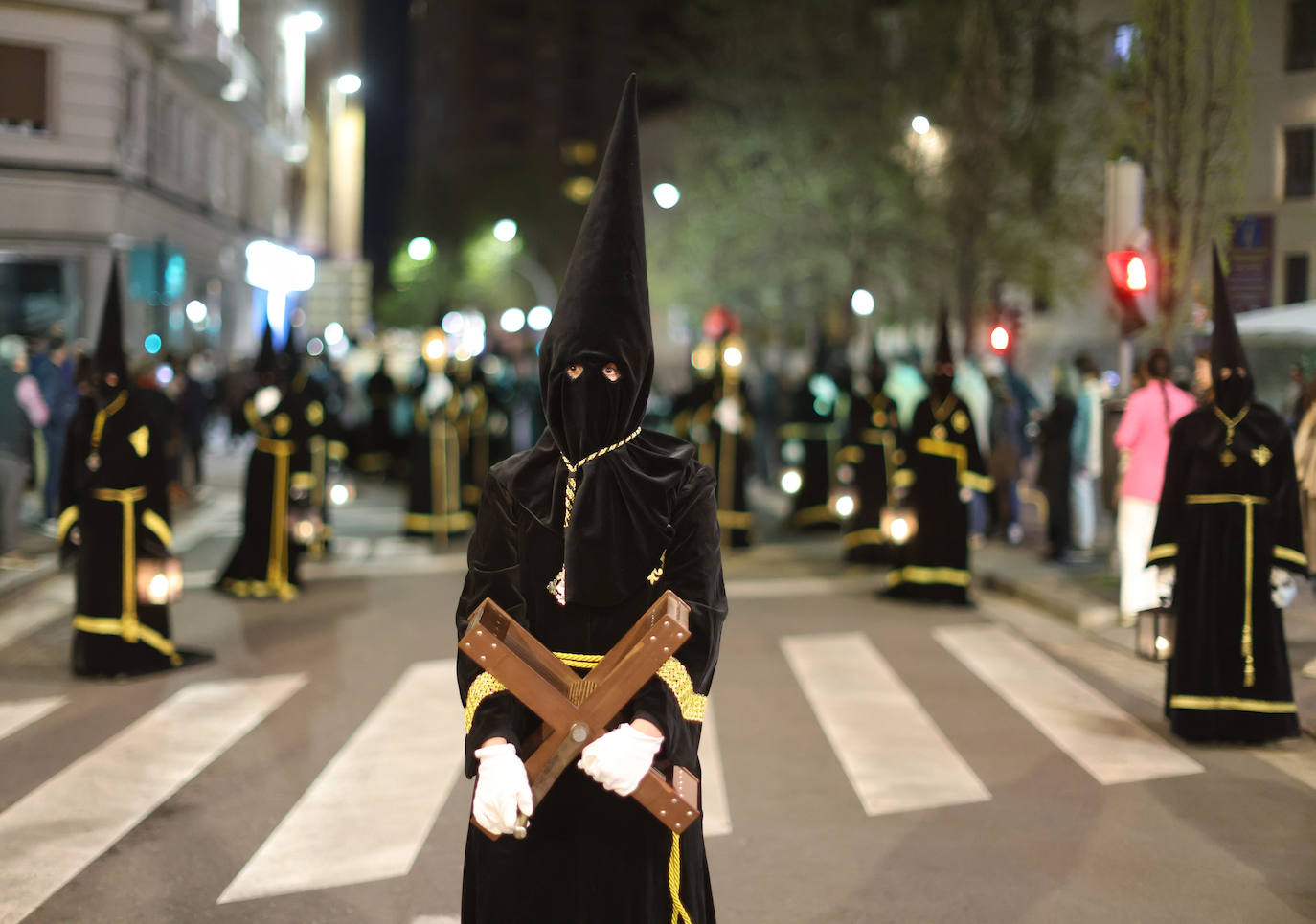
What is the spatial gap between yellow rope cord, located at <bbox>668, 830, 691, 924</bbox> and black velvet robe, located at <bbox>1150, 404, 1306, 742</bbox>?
5.22 m

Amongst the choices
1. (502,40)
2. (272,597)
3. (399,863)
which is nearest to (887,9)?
(272,597)

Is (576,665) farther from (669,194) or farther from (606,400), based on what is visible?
(669,194)

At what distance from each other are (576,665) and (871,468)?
12.8 metres

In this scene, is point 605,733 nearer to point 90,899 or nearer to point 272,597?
point 90,899

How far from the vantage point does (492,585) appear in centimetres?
333

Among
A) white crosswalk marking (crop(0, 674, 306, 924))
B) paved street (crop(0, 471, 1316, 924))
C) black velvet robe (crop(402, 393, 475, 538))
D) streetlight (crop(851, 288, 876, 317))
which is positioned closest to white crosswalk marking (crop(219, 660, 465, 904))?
paved street (crop(0, 471, 1316, 924))

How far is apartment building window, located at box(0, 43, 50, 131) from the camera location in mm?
20766

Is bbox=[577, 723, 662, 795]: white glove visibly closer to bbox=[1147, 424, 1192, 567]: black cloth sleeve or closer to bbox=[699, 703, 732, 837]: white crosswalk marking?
bbox=[699, 703, 732, 837]: white crosswalk marking

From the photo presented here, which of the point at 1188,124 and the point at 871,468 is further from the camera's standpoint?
the point at 871,468

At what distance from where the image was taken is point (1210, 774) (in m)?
7.01

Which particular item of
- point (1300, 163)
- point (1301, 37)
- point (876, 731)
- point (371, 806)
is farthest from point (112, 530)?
point (1301, 37)

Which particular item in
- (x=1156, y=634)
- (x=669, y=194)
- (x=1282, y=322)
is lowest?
(x=1156, y=634)

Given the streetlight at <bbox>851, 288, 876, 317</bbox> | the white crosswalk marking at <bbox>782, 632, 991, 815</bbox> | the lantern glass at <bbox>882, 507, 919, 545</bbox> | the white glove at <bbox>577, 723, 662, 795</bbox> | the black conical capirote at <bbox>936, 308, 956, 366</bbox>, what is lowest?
the white crosswalk marking at <bbox>782, 632, 991, 815</bbox>

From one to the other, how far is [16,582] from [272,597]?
2201 millimetres
